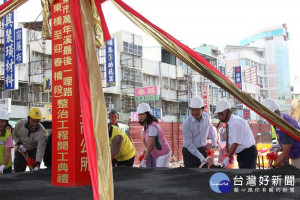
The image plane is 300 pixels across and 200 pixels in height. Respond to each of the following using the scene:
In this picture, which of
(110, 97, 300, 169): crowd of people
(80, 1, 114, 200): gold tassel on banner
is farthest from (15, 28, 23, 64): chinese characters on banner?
(80, 1, 114, 200): gold tassel on banner

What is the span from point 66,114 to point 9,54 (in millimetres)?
13833

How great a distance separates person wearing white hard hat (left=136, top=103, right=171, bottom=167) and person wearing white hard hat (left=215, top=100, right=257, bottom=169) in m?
0.98

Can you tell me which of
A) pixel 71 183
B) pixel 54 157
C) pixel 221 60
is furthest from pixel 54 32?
pixel 221 60

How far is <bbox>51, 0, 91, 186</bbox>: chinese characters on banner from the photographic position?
346 cm

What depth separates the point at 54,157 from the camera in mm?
3602

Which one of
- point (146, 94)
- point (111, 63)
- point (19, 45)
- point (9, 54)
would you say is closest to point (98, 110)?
point (19, 45)

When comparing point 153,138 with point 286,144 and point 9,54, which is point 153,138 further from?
point 9,54

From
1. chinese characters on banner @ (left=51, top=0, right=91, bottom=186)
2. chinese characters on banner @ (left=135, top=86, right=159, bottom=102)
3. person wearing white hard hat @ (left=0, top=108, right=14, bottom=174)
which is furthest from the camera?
chinese characters on banner @ (left=135, top=86, right=159, bottom=102)

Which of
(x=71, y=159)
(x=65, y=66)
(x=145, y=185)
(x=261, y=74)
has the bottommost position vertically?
(x=145, y=185)

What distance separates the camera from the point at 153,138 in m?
5.06

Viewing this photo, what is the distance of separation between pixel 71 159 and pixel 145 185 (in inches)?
30.3

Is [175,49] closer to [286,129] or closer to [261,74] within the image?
[286,129]

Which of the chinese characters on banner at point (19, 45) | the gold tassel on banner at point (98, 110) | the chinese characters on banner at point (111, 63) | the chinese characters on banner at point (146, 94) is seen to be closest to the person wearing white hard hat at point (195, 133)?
the gold tassel on banner at point (98, 110)

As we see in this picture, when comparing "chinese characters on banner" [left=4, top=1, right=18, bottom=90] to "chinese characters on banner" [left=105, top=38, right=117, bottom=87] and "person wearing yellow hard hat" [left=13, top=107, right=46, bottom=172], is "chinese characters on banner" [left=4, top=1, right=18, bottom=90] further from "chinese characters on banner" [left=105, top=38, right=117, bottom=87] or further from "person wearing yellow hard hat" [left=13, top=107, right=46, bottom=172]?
"person wearing yellow hard hat" [left=13, top=107, right=46, bottom=172]
